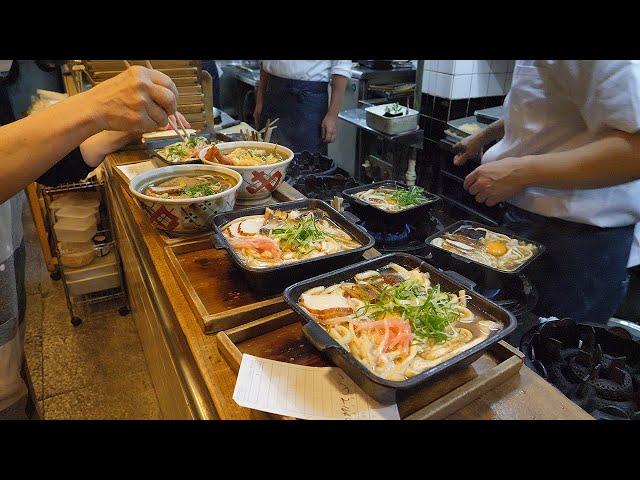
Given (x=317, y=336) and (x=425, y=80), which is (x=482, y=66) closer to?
(x=425, y=80)

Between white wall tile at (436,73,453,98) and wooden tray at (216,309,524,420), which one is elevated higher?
white wall tile at (436,73,453,98)

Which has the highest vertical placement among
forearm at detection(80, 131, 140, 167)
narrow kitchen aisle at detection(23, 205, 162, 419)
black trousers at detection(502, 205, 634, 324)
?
forearm at detection(80, 131, 140, 167)

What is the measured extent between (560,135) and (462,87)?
101 inches

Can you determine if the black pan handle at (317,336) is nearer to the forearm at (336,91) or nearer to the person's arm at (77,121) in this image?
the person's arm at (77,121)

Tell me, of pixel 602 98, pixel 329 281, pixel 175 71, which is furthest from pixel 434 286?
pixel 175 71

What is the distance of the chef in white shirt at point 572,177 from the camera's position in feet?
5.73

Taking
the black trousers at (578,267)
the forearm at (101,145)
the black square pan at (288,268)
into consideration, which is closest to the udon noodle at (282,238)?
the black square pan at (288,268)

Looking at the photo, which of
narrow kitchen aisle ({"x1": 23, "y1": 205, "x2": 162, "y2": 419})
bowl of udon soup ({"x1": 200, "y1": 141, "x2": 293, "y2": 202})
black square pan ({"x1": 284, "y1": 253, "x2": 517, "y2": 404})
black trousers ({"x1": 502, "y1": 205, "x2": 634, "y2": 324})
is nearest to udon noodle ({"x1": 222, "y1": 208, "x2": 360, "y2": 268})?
black square pan ({"x1": 284, "y1": 253, "x2": 517, "y2": 404})

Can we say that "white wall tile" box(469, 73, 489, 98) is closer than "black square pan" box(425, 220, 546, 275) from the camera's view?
No

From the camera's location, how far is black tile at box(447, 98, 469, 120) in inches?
174

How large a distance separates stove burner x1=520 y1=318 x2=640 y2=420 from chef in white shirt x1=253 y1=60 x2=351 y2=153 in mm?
3597

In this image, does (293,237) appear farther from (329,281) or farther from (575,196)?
(575,196)

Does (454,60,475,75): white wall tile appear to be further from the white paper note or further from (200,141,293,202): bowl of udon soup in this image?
the white paper note

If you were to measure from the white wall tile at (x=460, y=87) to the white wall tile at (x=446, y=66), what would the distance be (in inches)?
3.4
